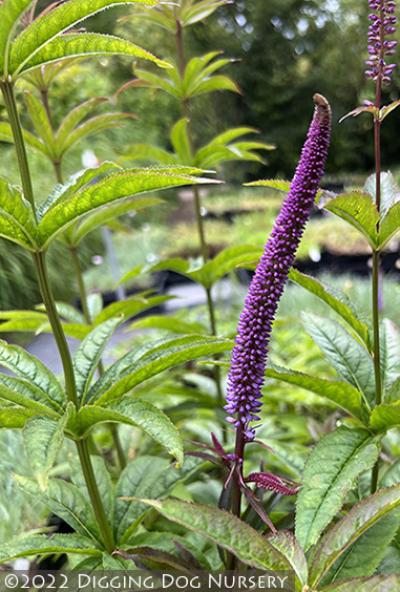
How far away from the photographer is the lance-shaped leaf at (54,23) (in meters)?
0.77

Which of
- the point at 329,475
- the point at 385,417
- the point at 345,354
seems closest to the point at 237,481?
the point at 329,475

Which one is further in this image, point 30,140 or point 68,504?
point 30,140

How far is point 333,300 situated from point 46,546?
622 mm

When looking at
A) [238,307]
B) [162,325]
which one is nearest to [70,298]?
[238,307]

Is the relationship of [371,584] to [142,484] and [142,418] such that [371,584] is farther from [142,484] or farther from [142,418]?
[142,484]

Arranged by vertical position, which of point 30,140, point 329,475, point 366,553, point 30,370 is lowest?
point 366,553

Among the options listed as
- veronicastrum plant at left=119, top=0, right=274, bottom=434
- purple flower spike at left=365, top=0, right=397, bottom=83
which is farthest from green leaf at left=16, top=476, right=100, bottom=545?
purple flower spike at left=365, top=0, right=397, bottom=83

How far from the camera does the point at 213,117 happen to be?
14.5m

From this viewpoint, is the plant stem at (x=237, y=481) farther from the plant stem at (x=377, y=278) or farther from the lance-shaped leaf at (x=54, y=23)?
the lance-shaped leaf at (x=54, y=23)

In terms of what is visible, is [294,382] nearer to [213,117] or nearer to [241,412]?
[241,412]

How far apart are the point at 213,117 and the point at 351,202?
46.9ft

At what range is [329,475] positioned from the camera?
865 mm

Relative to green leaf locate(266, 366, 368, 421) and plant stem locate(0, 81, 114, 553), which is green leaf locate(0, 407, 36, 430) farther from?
green leaf locate(266, 366, 368, 421)

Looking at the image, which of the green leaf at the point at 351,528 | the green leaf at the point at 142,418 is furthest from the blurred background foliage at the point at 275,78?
the green leaf at the point at 351,528
